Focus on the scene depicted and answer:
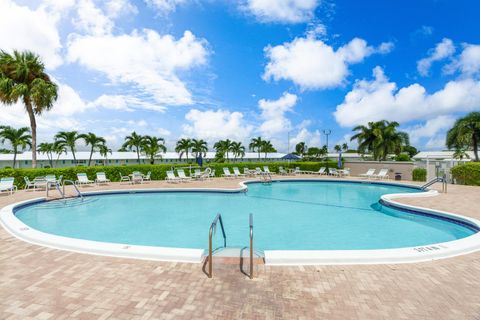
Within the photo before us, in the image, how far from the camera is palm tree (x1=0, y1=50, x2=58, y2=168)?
1752 centimetres

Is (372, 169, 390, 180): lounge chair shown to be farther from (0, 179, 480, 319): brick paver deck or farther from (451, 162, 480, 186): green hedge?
(0, 179, 480, 319): brick paver deck

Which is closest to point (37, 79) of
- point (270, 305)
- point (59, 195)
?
point (59, 195)

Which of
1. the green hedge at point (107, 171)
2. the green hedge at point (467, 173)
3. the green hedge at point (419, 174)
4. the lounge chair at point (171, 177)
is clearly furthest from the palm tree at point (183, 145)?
the green hedge at point (467, 173)

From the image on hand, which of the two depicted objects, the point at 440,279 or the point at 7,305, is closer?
the point at 7,305

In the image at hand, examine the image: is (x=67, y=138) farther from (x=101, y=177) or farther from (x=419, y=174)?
(x=419, y=174)

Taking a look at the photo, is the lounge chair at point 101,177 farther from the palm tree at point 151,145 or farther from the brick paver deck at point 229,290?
the palm tree at point 151,145

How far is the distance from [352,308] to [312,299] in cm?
47

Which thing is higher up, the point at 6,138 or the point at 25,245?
the point at 6,138

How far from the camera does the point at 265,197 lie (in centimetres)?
1430

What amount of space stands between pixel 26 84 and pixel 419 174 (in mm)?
30020

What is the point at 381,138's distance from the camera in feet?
96.3

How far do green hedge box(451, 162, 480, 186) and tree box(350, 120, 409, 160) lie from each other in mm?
12693

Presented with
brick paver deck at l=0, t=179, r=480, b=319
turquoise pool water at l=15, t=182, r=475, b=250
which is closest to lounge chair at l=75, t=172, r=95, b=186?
turquoise pool water at l=15, t=182, r=475, b=250

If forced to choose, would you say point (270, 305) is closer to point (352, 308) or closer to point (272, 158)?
point (352, 308)
